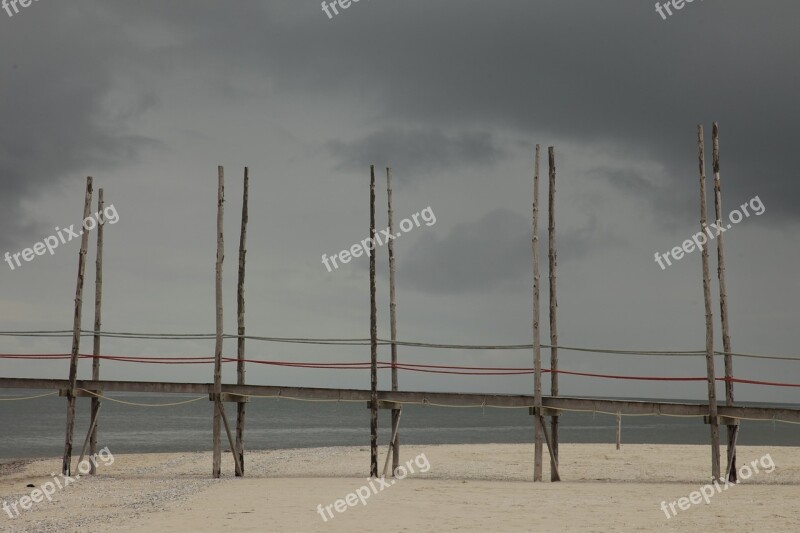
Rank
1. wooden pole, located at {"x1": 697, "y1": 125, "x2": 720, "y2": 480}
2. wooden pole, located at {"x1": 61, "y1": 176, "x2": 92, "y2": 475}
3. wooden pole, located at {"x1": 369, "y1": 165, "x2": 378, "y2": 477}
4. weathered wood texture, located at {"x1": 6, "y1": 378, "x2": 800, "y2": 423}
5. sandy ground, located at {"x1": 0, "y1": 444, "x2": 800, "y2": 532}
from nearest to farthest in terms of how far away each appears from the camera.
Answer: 1. sandy ground, located at {"x1": 0, "y1": 444, "x2": 800, "y2": 532}
2. wooden pole, located at {"x1": 697, "y1": 125, "x2": 720, "y2": 480}
3. weathered wood texture, located at {"x1": 6, "y1": 378, "x2": 800, "y2": 423}
4. wooden pole, located at {"x1": 369, "y1": 165, "x2": 378, "y2": 477}
5. wooden pole, located at {"x1": 61, "y1": 176, "x2": 92, "y2": 475}

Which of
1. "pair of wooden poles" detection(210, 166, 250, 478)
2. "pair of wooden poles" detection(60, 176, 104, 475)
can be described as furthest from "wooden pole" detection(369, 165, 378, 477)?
"pair of wooden poles" detection(60, 176, 104, 475)

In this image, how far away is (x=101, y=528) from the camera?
12172 millimetres

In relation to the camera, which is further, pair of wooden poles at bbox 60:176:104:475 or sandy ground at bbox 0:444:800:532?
pair of wooden poles at bbox 60:176:104:475

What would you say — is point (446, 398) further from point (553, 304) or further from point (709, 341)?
point (709, 341)

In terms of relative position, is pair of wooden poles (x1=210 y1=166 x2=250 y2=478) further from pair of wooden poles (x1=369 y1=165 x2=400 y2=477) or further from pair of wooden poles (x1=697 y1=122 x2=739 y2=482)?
pair of wooden poles (x1=697 y1=122 x2=739 y2=482)

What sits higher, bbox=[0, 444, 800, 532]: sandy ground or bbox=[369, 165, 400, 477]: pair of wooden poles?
bbox=[369, 165, 400, 477]: pair of wooden poles

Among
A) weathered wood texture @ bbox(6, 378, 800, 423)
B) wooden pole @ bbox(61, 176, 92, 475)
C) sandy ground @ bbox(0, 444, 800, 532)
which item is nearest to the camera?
sandy ground @ bbox(0, 444, 800, 532)

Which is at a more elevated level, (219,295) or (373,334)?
(219,295)

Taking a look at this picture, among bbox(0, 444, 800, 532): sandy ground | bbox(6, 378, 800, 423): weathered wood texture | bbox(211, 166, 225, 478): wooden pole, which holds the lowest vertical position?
bbox(0, 444, 800, 532): sandy ground

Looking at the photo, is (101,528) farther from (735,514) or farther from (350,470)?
(350,470)

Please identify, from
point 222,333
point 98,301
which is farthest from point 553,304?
point 98,301

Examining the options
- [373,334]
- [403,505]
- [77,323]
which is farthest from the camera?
[77,323]

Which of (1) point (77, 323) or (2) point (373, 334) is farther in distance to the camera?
(1) point (77, 323)

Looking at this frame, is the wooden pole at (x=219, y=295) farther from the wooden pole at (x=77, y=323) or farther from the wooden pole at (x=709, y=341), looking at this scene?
the wooden pole at (x=709, y=341)
